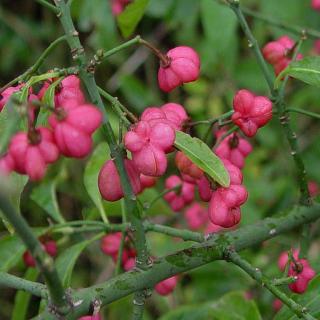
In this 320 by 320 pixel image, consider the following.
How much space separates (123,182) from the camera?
160 cm

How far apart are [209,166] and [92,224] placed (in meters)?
0.56

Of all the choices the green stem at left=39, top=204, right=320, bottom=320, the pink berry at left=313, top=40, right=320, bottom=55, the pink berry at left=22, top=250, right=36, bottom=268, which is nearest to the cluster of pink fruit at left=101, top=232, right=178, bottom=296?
the pink berry at left=22, top=250, right=36, bottom=268

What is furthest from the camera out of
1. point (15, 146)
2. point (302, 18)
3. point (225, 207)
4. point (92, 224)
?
point (302, 18)

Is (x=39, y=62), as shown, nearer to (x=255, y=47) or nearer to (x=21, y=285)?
(x=21, y=285)

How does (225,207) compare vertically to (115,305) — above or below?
above

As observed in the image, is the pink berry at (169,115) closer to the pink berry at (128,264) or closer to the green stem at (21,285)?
the green stem at (21,285)

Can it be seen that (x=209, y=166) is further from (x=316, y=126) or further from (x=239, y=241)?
(x=316, y=126)

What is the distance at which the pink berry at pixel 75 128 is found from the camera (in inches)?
55.8

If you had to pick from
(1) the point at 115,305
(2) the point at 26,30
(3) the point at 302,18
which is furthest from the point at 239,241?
(2) the point at 26,30

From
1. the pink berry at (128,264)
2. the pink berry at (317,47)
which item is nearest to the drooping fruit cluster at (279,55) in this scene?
the pink berry at (128,264)

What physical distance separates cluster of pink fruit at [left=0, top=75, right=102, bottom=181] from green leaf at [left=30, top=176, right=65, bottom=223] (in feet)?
3.45

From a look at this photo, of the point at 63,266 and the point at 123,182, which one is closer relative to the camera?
the point at 123,182

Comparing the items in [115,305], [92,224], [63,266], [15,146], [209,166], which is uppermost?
[15,146]

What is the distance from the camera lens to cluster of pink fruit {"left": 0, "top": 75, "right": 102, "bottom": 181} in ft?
4.59
